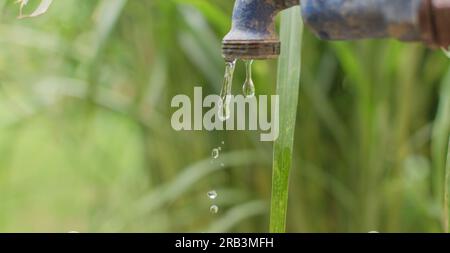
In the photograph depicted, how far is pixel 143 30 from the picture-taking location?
98 cm

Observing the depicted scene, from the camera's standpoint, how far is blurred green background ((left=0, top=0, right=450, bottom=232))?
0.85 meters

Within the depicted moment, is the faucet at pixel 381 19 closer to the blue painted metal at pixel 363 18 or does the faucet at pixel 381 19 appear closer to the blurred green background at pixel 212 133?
the blue painted metal at pixel 363 18

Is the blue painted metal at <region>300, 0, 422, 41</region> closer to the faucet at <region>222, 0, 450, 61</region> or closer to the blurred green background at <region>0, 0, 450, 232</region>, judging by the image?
the faucet at <region>222, 0, 450, 61</region>

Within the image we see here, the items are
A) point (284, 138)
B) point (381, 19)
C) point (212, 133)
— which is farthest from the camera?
point (212, 133)

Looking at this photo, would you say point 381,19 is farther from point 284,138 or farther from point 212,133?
point 212,133

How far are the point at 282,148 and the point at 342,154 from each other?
0.50 m

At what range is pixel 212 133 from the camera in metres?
0.95

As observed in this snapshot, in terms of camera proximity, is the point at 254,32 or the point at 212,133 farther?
the point at 212,133

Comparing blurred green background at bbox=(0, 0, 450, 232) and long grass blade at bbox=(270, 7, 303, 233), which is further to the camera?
blurred green background at bbox=(0, 0, 450, 232)

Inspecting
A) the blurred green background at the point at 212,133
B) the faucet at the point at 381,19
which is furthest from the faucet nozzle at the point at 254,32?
the blurred green background at the point at 212,133

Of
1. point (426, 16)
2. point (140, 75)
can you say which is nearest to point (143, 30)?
point (140, 75)

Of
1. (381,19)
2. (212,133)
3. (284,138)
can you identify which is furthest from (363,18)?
(212,133)

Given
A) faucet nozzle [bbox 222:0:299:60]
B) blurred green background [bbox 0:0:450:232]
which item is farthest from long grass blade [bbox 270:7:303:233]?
blurred green background [bbox 0:0:450:232]

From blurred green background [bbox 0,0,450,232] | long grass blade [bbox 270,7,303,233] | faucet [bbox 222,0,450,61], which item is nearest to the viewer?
faucet [bbox 222,0,450,61]
